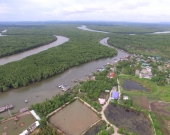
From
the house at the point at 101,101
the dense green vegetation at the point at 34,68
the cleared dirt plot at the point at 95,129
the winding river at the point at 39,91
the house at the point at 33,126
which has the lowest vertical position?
the cleared dirt plot at the point at 95,129

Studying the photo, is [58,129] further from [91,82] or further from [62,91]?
[91,82]

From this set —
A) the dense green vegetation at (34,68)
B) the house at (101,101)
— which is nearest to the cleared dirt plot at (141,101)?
the house at (101,101)

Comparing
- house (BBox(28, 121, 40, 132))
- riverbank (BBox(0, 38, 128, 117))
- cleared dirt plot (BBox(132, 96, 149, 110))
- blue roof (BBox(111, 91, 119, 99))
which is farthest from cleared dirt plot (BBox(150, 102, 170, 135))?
house (BBox(28, 121, 40, 132))

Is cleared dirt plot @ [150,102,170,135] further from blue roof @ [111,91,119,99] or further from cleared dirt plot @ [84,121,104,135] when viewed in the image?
cleared dirt plot @ [84,121,104,135]

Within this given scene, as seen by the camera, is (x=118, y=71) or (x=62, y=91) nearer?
(x=62, y=91)

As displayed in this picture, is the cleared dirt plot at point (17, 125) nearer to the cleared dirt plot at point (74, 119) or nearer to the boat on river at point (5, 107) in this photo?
the boat on river at point (5, 107)

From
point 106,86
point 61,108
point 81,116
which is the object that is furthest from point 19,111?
point 106,86
